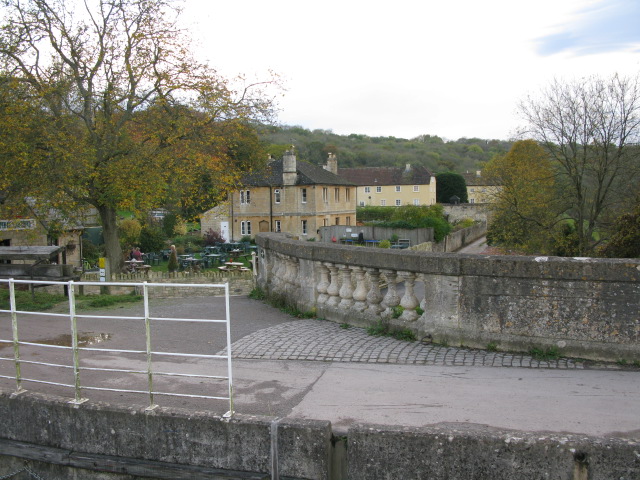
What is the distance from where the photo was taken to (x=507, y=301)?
20.9 feet

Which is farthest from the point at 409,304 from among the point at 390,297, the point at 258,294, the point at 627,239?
the point at 627,239

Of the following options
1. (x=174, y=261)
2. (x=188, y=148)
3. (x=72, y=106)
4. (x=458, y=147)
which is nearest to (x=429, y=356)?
(x=188, y=148)

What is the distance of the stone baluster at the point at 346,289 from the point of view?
805 cm

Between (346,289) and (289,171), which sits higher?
(289,171)

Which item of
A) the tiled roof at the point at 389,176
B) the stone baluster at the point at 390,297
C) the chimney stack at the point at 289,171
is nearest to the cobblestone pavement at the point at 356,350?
the stone baluster at the point at 390,297

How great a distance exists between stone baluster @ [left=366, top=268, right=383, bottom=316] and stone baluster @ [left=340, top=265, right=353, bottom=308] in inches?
14.5

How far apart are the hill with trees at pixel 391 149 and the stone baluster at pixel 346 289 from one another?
7385 cm

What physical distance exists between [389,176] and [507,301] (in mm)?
79523

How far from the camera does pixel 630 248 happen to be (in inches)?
610

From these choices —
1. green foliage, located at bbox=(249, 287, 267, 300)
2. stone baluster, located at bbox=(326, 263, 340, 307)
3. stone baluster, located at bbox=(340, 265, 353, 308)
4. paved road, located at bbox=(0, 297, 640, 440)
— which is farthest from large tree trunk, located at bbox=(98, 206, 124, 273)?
stone baluster, located at bbox=(340, 265, 353, 308)

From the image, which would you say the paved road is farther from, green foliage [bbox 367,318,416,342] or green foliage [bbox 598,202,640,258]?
green foliage [bbox 598,202,640,258]

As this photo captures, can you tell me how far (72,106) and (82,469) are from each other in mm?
16437

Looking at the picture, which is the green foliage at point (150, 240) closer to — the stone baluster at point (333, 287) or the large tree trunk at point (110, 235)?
the large tree trunk at point (110, 235)

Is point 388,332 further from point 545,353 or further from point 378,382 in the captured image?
point 545,353
